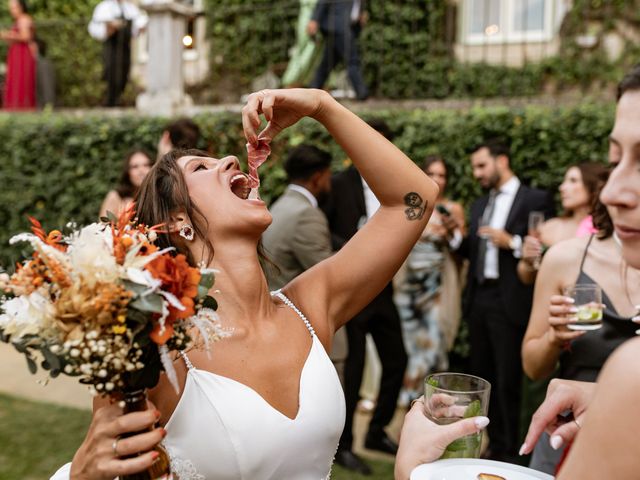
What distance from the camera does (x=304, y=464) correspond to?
195cm

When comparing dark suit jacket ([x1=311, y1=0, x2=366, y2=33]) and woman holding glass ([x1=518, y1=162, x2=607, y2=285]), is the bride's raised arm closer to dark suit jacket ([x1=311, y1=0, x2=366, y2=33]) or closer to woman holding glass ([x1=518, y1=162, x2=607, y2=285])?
woman holding glass ([x1=518, y1=162, x2=607, y2=285])

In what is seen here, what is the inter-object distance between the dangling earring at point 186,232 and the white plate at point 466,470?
102 cm

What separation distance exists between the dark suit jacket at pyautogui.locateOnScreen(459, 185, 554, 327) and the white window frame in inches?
231

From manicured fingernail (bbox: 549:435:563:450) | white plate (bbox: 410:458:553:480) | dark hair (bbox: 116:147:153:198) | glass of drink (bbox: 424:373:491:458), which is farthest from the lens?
dark hair (bbox: 116:147:153:198)

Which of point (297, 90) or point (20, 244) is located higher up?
point (297, 90)

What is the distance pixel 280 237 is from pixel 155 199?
2.20 metres

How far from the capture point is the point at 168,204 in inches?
85.0

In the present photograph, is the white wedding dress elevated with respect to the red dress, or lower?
lower

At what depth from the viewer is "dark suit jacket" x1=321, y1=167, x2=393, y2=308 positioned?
5266 millimetres

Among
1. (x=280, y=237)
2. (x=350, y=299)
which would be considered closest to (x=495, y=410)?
(x=280, y=237)

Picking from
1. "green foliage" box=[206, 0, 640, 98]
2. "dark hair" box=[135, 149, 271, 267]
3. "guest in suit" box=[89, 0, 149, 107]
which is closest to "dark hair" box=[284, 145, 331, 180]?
"dark hair" box=[135, 149, 271, 267]

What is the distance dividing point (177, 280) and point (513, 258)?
13.3ft

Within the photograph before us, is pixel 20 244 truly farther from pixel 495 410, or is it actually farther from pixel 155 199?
pixel 495 410

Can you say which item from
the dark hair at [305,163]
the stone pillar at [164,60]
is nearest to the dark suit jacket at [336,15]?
the stone pillar at [164,60]
